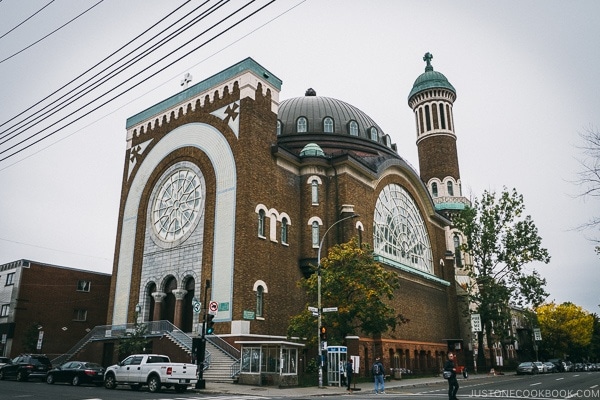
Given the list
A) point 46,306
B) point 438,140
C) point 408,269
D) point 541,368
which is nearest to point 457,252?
point 438,140

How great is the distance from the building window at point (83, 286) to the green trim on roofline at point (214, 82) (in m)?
19.5

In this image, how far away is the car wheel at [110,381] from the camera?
79.4 ft

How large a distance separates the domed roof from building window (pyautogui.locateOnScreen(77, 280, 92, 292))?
86.4 feet

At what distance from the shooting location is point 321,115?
50500mm

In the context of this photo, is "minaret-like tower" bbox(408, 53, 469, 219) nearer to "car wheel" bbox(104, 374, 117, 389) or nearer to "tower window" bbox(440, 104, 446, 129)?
"tower window" bbox(440, 104, 446, 129)

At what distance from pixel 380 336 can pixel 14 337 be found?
34670 millimetres

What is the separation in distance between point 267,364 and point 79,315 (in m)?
32.9

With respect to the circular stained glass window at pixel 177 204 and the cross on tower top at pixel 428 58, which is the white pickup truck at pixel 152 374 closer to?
the circular stained glass window at pixel 177 204

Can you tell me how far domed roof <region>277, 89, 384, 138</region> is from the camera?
4928 cm

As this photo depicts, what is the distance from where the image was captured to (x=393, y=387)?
27812 mm

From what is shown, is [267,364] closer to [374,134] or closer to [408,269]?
[408,269]

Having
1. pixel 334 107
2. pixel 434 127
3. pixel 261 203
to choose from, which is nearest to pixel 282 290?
pixel 261 203

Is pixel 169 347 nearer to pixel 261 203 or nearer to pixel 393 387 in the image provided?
pixel 261 203

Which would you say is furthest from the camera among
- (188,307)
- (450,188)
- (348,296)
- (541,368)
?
(450,188)
